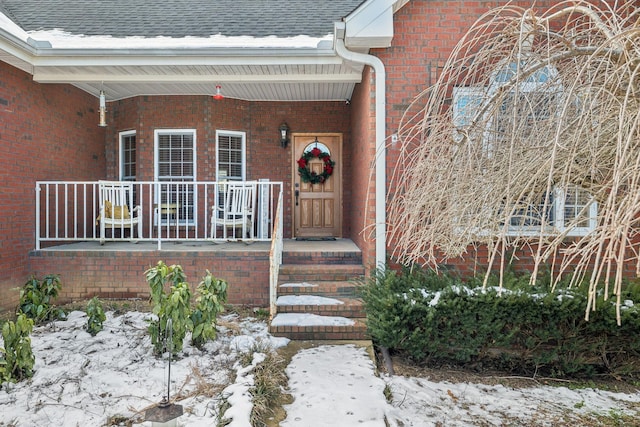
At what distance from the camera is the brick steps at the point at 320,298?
14.9 feet

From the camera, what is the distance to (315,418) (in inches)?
118

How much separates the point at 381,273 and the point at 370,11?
3014 millimetres

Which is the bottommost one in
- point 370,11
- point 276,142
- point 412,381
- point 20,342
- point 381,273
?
point 412,381

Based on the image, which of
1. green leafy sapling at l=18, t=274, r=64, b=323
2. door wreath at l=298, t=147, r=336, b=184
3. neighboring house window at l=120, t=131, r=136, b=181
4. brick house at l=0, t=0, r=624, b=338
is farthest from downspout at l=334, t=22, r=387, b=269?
neighboring house window at l=120, t=131, r=136, b=181

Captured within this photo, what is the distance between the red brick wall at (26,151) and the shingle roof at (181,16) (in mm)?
1224

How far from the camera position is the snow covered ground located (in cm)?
303

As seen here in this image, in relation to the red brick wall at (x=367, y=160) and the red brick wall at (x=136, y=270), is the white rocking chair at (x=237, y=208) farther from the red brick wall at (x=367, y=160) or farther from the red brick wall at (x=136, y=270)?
the red brick wall at (x=367, y=160)

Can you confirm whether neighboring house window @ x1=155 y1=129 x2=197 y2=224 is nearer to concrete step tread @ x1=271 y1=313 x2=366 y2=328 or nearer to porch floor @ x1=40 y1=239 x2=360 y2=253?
→ porch floor @ x1=40 y1=239 x2=360 y2=253

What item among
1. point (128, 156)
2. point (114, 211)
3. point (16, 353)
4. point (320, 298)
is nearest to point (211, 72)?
point (114, 211)

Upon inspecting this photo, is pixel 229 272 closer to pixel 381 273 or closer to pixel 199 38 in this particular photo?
pixel 381 273

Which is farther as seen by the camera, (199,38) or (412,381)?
(199,38)

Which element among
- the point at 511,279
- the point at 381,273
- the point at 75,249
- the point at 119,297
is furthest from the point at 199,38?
the point at 511,279

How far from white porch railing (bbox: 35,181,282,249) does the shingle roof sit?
247cm

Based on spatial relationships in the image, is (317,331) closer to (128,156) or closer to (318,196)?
(318,196)
